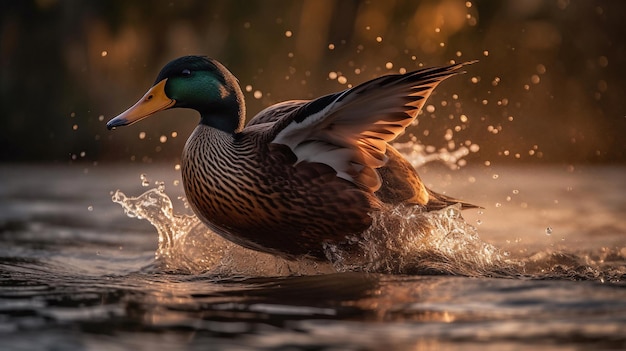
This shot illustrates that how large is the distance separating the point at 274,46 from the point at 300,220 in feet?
23.6

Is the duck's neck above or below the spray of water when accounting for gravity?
above

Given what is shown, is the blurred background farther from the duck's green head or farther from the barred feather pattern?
the barred feather pattern

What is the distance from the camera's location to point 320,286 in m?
4.82

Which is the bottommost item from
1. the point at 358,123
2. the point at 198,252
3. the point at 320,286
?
the point at 320,286

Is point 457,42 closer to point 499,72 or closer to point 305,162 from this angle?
point 499,72

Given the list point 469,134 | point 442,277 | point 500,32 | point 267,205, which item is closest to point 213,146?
point 267,205

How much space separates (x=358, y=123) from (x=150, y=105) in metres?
0.98

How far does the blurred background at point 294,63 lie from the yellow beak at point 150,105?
6488mm

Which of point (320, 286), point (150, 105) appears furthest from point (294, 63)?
point (320, 286)

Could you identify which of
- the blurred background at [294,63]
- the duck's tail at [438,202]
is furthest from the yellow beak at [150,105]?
the blurred background at [294,63]

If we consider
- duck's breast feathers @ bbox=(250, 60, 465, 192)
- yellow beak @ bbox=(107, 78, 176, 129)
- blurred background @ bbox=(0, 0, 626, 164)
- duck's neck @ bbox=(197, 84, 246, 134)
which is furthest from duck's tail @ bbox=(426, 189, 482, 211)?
blurred background @ bbox=(0, 0, 626, 164)

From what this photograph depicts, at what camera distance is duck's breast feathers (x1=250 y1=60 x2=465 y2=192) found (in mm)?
4922

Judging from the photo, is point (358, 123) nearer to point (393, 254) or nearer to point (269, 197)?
point (269, 197)

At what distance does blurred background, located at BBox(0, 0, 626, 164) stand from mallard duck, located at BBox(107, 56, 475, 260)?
6437 millimetres
